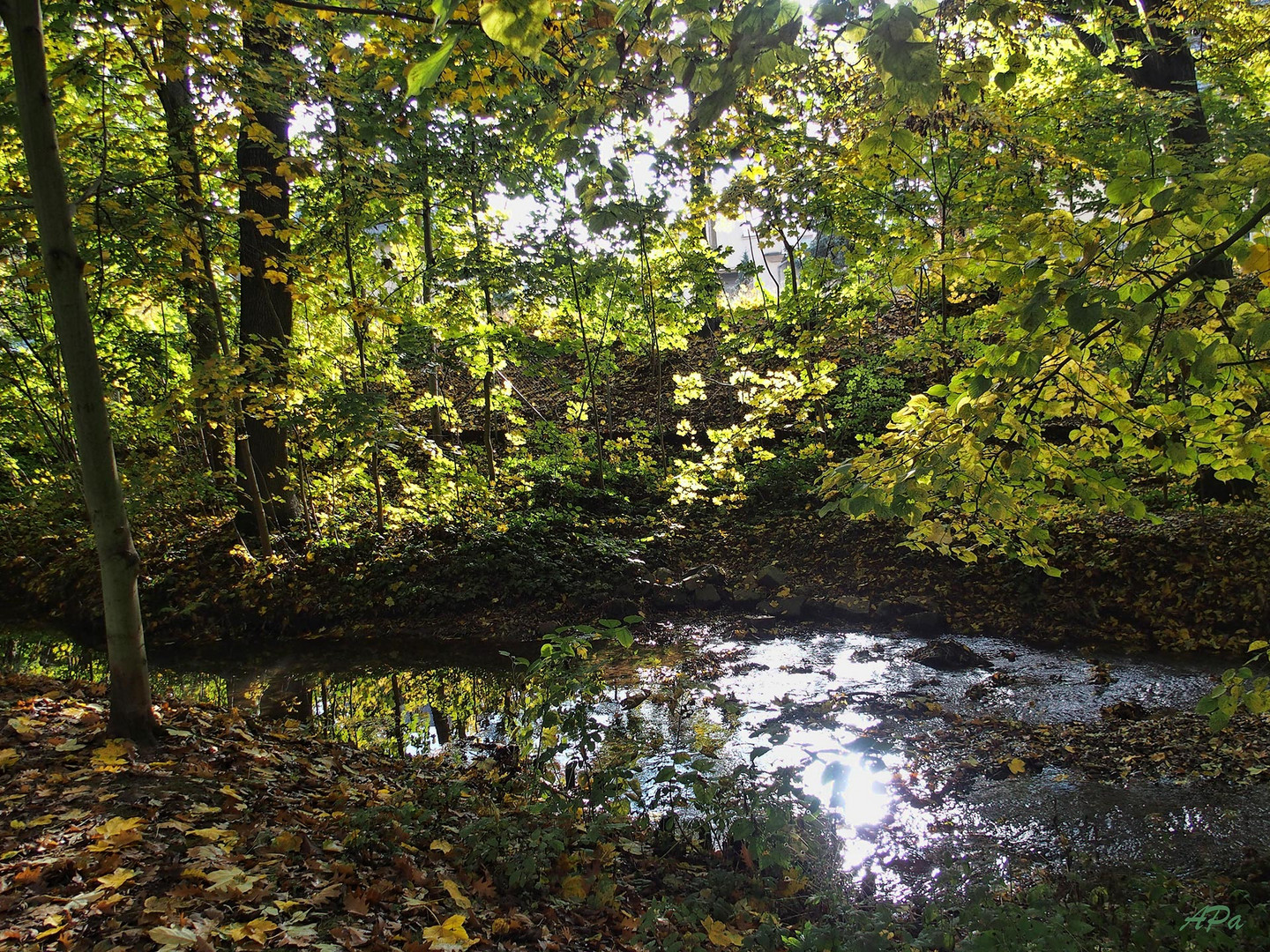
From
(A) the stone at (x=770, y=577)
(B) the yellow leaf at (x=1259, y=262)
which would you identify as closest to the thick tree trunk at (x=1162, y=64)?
(A) the stone at (x=770, y=577)

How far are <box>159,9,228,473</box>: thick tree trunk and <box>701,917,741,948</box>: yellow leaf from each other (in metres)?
4.88

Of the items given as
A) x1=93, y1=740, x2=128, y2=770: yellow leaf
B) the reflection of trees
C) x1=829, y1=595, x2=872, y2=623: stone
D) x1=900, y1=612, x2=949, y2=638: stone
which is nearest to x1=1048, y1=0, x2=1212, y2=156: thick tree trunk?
x1=900, y1=612, x2=949, y2=638: stone

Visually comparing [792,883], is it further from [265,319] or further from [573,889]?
[265,319]

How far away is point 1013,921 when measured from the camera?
2.56 metres

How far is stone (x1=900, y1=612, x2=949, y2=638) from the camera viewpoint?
8055mm

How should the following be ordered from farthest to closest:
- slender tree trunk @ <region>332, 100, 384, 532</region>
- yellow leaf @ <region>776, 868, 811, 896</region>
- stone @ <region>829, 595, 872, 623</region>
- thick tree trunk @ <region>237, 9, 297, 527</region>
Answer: stone @ <region>829, 595, 872, 623</region> < thick tree trunk @ <region>237, 9, 297, 527</region> < slender tree trunk @ <region>332, 100, 384, 532</region> < yellow leaf @ <region>776, 868, 811, 896</region>

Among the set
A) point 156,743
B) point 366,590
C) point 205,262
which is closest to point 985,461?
point 156,743

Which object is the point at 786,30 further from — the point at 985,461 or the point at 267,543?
the point at 267,543

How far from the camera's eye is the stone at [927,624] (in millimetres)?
8055

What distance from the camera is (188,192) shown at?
546cm

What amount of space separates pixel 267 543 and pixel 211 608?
1084 mm

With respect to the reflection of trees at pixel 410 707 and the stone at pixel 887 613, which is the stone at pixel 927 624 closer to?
the stone at pixel 887 613

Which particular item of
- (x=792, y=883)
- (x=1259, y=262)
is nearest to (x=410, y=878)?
(x=792, y=883)

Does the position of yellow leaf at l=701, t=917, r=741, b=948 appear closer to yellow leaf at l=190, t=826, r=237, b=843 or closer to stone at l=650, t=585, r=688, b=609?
yellow leaf at l=190, t=826, r=237, b=843
